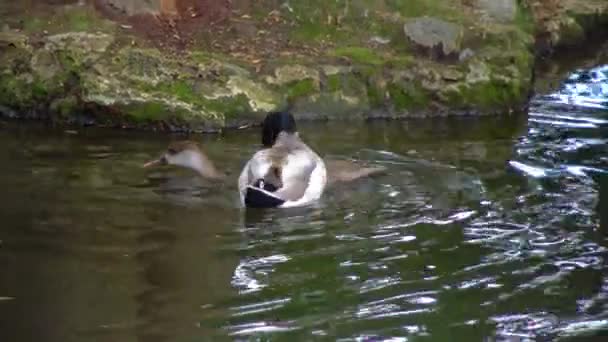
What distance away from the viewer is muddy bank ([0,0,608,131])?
12.8 meters

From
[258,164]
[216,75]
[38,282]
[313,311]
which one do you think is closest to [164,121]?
[216,75]

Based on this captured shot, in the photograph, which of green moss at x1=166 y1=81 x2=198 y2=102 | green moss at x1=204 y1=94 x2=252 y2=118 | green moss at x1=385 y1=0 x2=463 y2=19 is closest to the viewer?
green moss at x1=166 y1=81 x2=198 y2=102

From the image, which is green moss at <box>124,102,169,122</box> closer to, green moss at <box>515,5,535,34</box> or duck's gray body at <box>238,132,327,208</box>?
duck's gray body at <box>238,132,327,208</box>

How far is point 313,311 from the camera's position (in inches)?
257

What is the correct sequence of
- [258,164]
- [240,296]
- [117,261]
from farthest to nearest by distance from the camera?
[258,164], [117,261], [240,296]

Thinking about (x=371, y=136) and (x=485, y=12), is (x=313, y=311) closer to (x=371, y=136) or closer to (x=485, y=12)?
(x=371, y=136)

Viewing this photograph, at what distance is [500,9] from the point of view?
1609cm

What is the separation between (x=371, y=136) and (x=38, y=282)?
5.97 metres

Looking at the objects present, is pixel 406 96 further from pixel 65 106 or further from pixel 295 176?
pixel 295 176

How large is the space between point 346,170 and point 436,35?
15.0 ft

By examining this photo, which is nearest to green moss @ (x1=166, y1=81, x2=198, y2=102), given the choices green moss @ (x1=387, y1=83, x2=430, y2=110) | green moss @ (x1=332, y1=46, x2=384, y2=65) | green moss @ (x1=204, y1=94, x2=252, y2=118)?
green moss @ (x1=204, y1=94, x2=252, y2=118)

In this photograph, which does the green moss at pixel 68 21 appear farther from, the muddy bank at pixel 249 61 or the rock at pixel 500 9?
the rock at pixel 500 9

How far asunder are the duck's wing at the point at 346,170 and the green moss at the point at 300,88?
269 centimetres

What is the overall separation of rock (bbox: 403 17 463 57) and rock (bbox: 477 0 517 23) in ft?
5.07
